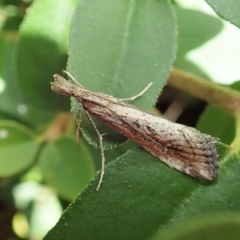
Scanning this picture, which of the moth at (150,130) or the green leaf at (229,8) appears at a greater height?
the green leaf at (229,8)

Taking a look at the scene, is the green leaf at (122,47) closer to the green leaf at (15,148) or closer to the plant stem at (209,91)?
the plant stem at (209,91)

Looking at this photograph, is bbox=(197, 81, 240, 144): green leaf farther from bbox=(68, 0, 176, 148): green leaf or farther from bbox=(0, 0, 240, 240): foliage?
bbox=(68, 0, 176, 148): green leaf

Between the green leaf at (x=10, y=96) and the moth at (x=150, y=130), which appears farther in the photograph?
the green leaf at (x=10, y=96)

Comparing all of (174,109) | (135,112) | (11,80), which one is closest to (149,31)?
(135,112)

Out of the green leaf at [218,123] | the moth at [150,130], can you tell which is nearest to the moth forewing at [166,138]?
the moth at [150,130]

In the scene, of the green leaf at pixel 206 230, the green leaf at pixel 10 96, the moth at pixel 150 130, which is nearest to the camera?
the green leaf at pixel 206 230

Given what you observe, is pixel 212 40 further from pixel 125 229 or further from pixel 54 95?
pixel 125 229
